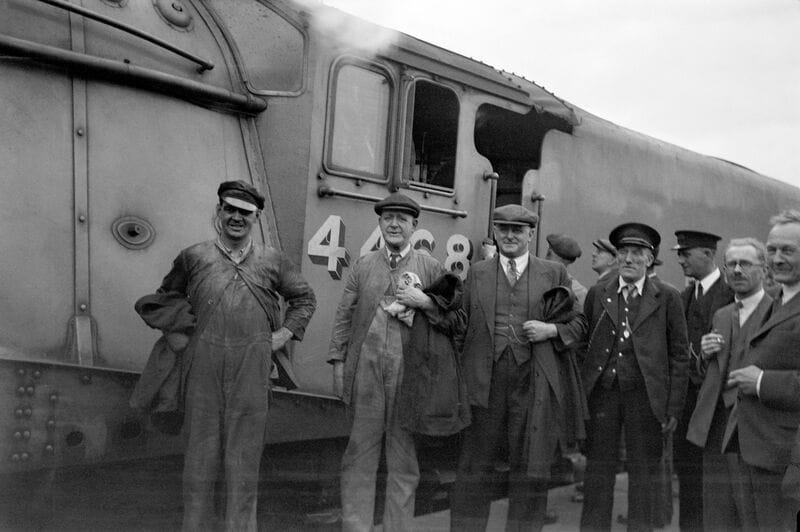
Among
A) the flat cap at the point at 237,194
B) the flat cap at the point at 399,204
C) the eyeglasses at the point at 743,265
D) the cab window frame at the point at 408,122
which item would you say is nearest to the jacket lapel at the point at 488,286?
the flat cap at the point at 399,204

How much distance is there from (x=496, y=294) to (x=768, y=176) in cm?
685

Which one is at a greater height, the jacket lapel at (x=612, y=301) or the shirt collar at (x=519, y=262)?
the shirt collar at (x=519, y=262)

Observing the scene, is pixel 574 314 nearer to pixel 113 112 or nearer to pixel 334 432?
pixel 334 432

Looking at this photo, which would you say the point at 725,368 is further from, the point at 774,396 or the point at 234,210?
the point at 234,210

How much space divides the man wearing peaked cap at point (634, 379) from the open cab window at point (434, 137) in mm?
1294

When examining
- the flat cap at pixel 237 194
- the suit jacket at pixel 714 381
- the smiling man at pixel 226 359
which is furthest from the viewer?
the suit jacket at pixel 714 381

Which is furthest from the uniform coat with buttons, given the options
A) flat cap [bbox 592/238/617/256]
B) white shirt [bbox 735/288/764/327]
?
flat cap [bbox 592/238/617/256]

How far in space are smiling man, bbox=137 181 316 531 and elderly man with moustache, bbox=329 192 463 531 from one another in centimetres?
44

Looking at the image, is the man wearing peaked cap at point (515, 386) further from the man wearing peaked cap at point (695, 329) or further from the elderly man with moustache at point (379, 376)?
the man wearing peaked cap at point (695, 329)

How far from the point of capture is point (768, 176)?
9750mm

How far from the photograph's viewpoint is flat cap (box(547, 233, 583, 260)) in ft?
18.9

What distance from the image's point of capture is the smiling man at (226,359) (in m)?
3.59

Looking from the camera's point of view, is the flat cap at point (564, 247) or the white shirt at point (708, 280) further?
the flat cap at point (564, 247)

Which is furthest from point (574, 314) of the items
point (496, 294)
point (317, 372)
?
point (317, 372)
